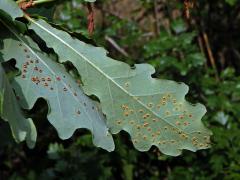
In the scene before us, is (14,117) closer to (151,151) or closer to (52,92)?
(52,92)

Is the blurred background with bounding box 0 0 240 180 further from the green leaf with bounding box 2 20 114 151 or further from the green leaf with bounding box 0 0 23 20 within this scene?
the green leaf with bounding box 0 0 23 20

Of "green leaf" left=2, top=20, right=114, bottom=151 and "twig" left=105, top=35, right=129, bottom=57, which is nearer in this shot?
"green leaf" left=2, top=20, right=114, bottom=151

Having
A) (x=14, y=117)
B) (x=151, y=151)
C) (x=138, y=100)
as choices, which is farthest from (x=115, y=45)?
(x=14, y=117)

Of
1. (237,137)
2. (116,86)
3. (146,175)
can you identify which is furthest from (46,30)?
(146,175)

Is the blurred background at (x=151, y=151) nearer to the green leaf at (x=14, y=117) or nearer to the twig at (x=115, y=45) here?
the twig at (x=115, y=45)

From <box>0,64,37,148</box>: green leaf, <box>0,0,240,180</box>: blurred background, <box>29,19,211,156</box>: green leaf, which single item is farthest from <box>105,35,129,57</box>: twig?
<box>0,64,37,148</box>: green leaf
